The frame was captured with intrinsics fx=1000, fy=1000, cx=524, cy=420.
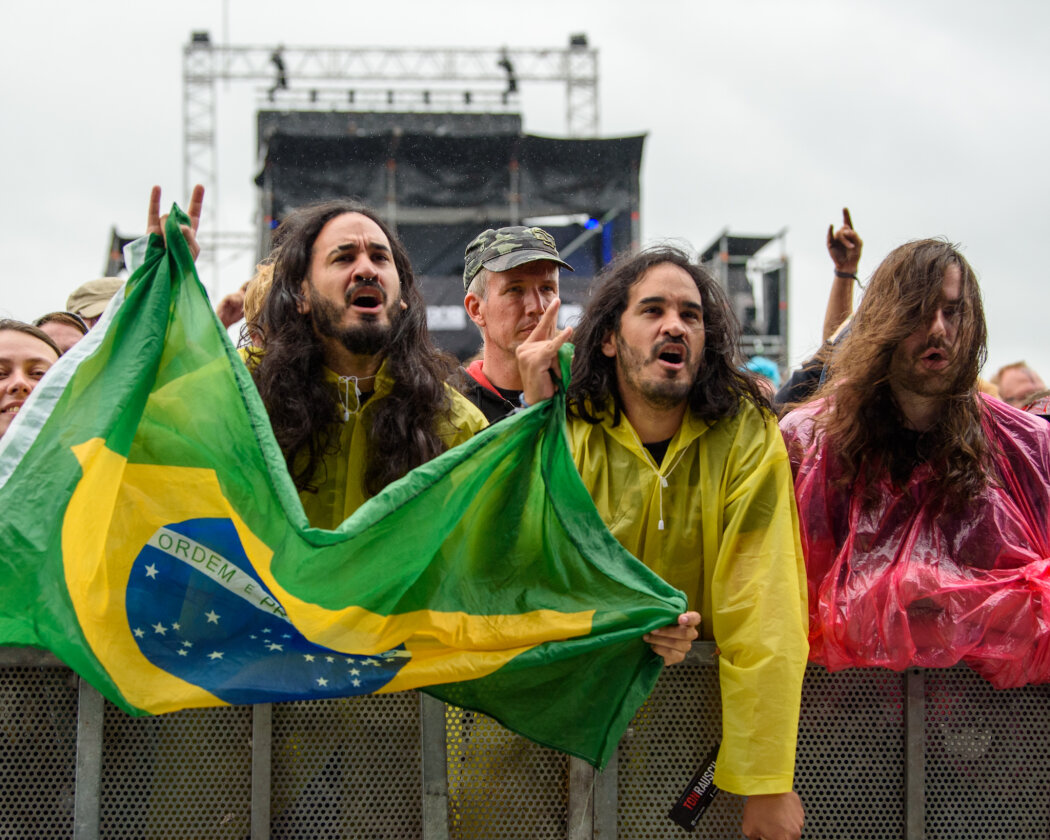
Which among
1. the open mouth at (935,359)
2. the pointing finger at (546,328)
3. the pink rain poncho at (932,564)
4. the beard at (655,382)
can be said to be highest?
the pointing finger at (546,328)

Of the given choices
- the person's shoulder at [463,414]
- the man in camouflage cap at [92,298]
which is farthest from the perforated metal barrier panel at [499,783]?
the man in camouflage cap at [92,298]

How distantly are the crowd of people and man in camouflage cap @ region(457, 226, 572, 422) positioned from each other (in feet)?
1.64

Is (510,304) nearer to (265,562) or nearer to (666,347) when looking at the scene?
(666,347)

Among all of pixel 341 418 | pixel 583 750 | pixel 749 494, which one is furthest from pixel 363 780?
pixel 749 494

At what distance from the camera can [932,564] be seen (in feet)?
8.50

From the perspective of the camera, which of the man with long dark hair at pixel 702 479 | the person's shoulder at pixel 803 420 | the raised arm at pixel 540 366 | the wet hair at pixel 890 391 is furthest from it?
the person's shoulder at pixel 803 420

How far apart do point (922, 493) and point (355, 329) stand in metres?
1.65

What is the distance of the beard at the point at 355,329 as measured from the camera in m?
2.92

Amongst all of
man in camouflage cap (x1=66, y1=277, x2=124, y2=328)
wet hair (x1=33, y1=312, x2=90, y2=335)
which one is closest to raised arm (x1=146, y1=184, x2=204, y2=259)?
wet hair (x1=33, y1=312, x2=90, y2=335)

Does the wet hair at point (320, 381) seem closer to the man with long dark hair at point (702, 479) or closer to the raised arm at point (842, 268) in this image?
the man with long dark hair at point (702, 479)

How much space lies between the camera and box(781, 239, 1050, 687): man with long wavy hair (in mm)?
2471

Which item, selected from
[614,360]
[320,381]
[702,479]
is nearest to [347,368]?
[320,381]

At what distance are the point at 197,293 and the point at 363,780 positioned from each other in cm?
123

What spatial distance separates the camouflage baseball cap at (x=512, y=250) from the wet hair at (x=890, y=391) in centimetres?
117
